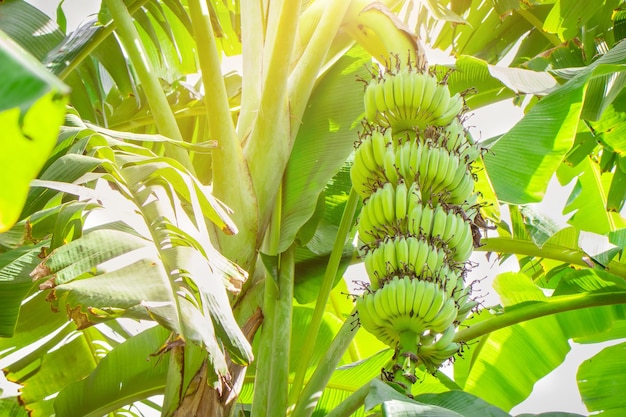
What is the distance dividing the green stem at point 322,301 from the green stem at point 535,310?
29cm

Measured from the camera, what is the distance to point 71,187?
2.91ft

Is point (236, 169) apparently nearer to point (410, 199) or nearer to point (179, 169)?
point (179, 169)

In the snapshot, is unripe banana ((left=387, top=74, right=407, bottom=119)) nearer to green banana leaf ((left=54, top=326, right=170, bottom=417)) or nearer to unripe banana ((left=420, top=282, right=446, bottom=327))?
unripe banana ((left=420, top=282, right=446, bottom=327))

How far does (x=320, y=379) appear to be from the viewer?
1.35 metres

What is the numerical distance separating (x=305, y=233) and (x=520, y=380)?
84cm

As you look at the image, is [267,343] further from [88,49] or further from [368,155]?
[88,49]

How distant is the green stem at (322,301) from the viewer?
1411mm

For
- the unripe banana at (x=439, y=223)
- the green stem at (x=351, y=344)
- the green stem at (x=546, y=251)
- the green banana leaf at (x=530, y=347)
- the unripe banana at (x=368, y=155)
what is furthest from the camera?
the green stem at (x=351, y=344)

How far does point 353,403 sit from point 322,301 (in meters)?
0.29

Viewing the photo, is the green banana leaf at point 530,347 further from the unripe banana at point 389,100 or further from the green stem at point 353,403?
the unripe banana at point 389,100

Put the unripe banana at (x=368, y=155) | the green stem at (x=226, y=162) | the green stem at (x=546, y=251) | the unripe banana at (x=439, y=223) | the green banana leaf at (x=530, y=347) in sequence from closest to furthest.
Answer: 1. the unripe banana at (x=439, y=223)
2. the unripe banana at (x=368, y=155)
3. the green stem at (x=226, y=162)
4. the green stem at (x=546, y=251)
5. the green banana leaf at (x=530, y=347)

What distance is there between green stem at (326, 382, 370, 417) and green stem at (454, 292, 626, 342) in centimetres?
26

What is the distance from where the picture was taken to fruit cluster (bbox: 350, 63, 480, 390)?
3.21 ft

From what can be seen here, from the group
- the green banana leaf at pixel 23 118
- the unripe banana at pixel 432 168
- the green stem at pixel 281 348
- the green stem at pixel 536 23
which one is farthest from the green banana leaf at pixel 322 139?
the green banana leaf at pixel 23 118
